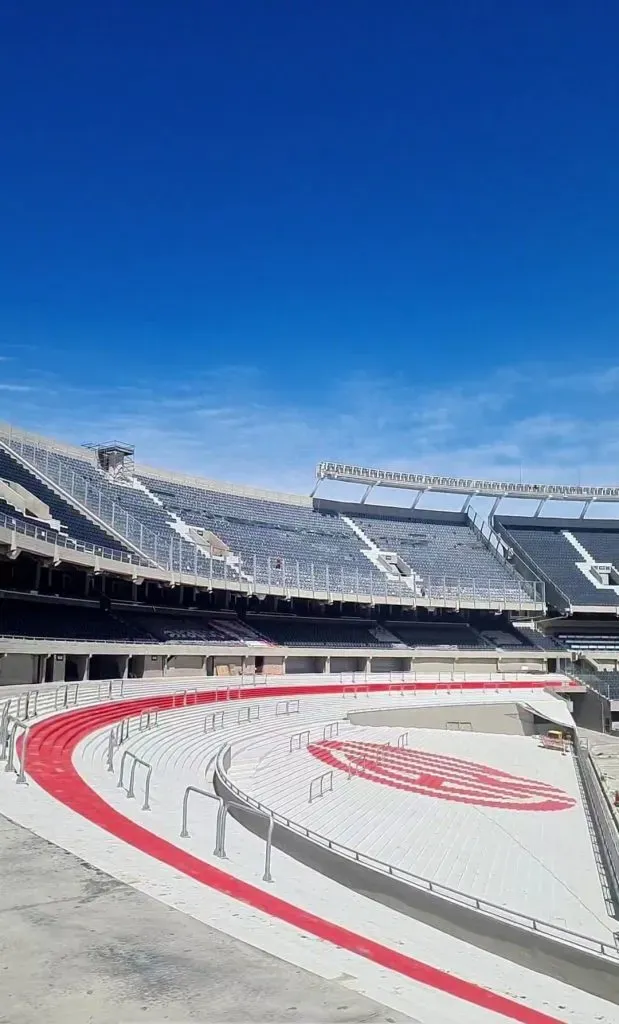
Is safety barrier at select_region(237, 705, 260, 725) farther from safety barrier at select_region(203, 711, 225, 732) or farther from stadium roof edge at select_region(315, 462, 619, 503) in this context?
stadium roof edge at select_region(315, 462, 619, 503)

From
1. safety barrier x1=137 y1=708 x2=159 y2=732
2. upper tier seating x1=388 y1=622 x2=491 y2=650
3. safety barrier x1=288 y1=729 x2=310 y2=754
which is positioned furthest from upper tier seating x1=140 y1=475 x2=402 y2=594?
safety barrier x1=137 y1=708 x2=159 y2=732

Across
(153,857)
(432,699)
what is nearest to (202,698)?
(432,699)

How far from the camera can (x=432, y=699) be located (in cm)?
3684

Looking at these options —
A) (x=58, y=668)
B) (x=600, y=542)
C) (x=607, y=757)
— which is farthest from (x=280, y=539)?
(x=600, y=542)

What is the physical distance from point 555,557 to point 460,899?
4879cm

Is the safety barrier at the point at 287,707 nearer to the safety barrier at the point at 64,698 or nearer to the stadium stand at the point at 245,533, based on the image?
the safety barrier at the point at 64,698

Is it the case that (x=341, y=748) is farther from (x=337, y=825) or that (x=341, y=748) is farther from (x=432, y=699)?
(x=432, y=699)

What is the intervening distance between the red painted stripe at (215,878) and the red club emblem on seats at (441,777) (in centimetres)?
933

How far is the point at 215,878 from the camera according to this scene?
7723mm

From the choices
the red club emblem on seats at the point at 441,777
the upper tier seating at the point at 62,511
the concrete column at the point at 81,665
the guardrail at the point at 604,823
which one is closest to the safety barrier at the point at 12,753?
the guardrail at the point at 604,823

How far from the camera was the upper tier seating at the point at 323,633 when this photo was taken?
144ft

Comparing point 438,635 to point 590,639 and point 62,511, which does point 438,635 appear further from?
point 62,511

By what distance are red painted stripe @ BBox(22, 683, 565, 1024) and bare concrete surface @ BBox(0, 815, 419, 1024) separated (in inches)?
41.3

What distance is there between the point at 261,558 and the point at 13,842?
3678cm
